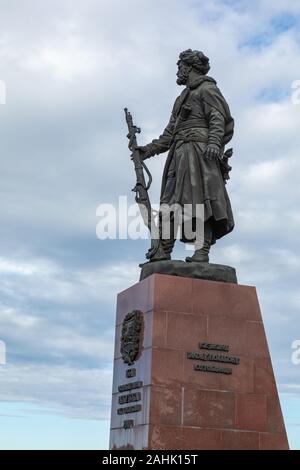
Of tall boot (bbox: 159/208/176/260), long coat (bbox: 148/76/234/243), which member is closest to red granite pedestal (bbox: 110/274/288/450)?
tall boot (bbox: 159/208/176/260)

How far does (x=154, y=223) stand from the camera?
15602 mm

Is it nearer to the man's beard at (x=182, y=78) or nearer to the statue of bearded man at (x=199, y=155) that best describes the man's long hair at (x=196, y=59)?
the statue of bearded man at (x=199, y=155)

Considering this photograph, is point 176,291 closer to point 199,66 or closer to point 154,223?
point 154,223

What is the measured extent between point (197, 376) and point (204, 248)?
2.59m

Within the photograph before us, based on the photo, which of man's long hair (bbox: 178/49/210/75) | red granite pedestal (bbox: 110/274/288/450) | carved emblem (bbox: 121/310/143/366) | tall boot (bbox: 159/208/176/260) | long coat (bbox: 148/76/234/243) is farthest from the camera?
man's long hair (bbox: 178/49/210/75)

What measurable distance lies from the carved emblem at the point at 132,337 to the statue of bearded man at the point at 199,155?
149 centimetres

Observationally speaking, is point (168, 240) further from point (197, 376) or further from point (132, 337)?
point (197, 376)

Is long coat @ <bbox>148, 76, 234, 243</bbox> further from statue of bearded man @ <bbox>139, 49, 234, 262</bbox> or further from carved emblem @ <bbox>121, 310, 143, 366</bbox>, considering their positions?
carved emblem @ <bbox>121, 310, 143, 366</bbox>

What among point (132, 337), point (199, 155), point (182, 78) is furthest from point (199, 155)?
point (132, 337)

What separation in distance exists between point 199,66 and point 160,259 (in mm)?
4086

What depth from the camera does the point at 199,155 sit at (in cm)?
1552

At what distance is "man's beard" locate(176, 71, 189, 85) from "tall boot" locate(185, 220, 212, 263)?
3.04 m

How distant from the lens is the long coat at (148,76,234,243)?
1527 centimetres

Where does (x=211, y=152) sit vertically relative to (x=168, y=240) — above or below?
above
